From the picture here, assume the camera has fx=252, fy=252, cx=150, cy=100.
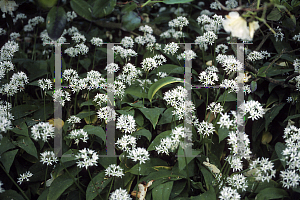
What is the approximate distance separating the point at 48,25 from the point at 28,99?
976mm

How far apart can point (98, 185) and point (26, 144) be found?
54cm

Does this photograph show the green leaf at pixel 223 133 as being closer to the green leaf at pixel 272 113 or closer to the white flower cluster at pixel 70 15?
the green leaf at pixel 272 113

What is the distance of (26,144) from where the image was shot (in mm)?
1604

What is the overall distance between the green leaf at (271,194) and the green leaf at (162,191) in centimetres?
51

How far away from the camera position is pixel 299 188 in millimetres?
1408

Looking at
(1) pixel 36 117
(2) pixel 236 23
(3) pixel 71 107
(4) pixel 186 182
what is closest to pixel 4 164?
(1) pixel 36 117

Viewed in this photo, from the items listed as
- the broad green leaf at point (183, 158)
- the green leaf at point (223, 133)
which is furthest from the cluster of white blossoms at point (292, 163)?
the broad green leaf at point (183, 158)

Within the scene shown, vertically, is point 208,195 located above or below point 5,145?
below

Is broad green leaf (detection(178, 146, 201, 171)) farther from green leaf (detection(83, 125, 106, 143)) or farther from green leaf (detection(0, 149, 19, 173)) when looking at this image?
green leaf (detection(0, 149, 19, 173))

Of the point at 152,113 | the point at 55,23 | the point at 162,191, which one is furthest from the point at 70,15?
the point at 162,191

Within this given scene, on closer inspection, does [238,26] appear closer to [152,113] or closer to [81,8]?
[152,113]

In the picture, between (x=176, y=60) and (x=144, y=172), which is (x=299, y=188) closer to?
(x=144, y=172)

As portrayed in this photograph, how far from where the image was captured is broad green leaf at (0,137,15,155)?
1.55 metres

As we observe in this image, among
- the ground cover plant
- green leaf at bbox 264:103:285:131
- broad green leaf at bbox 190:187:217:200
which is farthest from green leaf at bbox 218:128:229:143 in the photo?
green leaf at bbox 264:103:285:131
